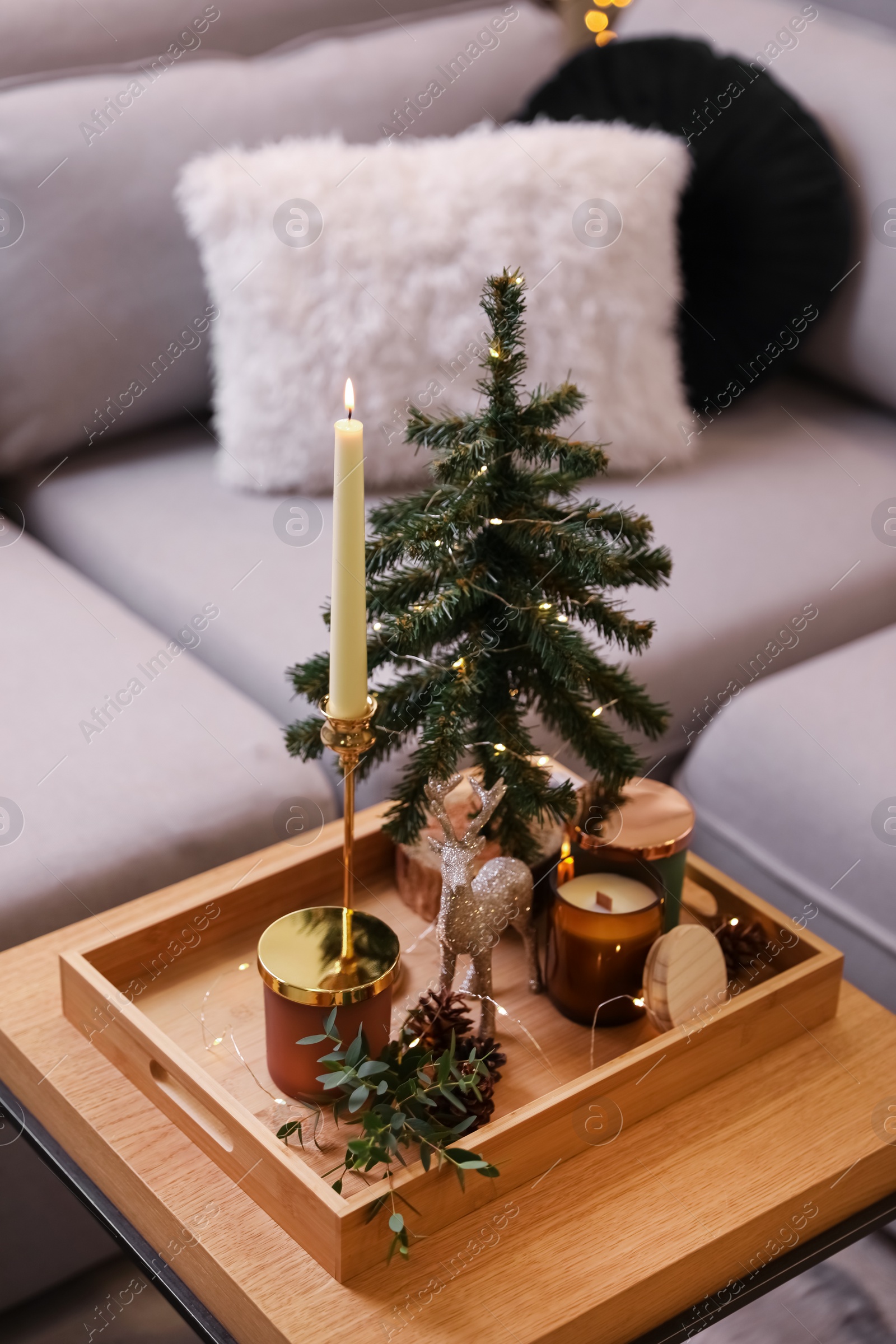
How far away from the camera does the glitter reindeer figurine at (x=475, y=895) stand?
850 mm

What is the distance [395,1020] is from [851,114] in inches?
54.9

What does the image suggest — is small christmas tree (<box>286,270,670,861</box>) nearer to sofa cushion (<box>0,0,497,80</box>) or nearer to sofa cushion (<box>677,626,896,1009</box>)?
sofa cushion (<box>677,626,896,1009</box>)

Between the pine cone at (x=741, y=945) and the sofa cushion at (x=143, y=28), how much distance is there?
1.33m

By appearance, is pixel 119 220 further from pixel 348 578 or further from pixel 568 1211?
pixel 568 1211

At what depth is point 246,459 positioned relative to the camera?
1.58 metres

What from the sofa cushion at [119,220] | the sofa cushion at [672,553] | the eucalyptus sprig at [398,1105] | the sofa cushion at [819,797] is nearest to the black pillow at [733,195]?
the sofa cushion at [672,553]

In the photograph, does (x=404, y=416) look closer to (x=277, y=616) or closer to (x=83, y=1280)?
(x=277, y=616)

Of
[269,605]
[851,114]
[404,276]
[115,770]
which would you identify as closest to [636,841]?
[115,770]

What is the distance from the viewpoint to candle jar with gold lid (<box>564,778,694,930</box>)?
3.01 ft

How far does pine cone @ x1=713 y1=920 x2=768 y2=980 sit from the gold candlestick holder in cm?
29

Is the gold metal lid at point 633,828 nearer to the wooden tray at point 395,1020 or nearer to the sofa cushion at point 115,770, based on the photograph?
the wooden tray at point 395,1020

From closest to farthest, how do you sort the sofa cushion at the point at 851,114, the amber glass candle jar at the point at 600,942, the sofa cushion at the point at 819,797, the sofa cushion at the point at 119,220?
1. the amber glass candle jar at the point at 600,942
2. the sofa cushion at the point at 819,797
3. the sofa cushion at the point at 119,220
4. the sofa cushion at the point at 851,114

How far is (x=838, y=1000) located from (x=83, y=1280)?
0.73 metres

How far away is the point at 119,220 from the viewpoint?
5.15 feet
